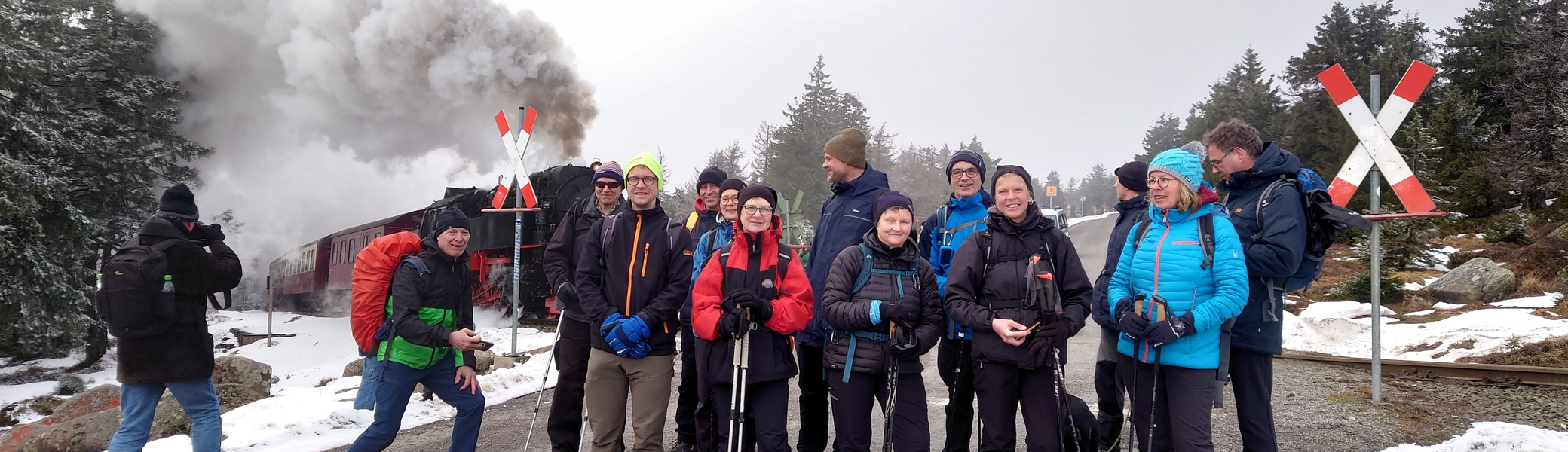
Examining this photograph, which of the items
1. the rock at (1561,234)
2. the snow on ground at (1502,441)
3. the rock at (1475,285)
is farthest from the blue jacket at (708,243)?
the rock at (1561,234)

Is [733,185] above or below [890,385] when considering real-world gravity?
above

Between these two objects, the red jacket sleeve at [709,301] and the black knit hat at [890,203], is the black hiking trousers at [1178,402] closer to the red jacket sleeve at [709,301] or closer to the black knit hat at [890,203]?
the black knit hat at [890,203]

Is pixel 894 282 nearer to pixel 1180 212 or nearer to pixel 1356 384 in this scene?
pixel 1180 212

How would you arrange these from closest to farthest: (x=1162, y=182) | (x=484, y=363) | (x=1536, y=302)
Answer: (x=1162, y=182) < (x=484, y=363) < (x=1536, y=302)

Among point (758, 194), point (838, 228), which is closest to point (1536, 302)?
point (838, 228)

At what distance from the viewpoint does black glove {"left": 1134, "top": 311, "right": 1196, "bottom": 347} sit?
3266mm

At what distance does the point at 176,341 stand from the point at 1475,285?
15.8m

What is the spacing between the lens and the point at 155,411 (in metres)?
4.04

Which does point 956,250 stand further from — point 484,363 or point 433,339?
point 484,363

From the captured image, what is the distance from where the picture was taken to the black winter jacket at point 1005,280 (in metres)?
3.57

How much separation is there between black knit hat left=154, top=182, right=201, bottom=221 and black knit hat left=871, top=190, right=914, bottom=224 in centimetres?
381

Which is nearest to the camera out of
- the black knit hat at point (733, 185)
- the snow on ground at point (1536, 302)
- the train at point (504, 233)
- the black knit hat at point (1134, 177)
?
the black knit hat at point (1134, 177)

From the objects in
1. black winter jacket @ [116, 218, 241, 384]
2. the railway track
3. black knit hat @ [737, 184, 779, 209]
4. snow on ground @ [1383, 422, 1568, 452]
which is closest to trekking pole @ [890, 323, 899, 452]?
black knit hat @ [737, 184, 779, 209]

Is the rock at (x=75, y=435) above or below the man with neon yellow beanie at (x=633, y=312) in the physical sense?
below
